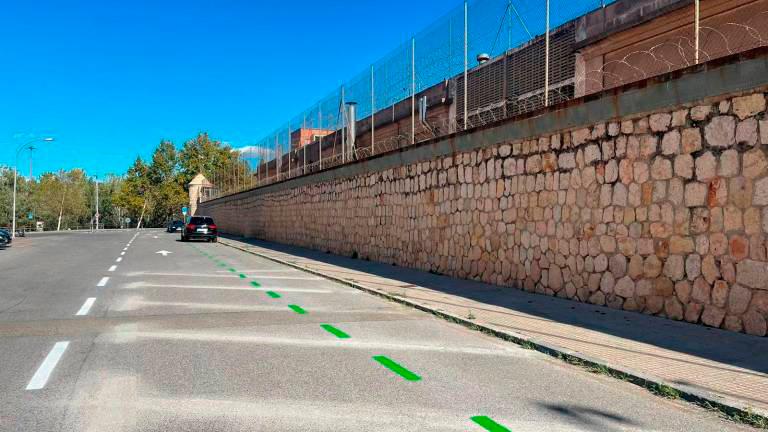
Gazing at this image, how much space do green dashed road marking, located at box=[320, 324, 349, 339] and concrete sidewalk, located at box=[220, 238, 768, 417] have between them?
1.89 metres

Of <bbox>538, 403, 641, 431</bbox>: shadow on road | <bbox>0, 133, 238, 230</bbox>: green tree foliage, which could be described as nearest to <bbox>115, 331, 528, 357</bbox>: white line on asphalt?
<bbox>538, 403, 641, 431</bbox>: shadow on road

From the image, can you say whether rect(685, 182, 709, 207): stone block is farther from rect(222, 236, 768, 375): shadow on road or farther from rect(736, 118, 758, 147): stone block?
rect(222, 236, 768, 375): shadow on road

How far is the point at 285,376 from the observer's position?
18.0ft

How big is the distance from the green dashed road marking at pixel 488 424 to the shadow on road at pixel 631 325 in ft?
9.03

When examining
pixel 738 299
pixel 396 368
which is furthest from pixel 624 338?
pixel 396 368

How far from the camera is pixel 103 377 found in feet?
17.7

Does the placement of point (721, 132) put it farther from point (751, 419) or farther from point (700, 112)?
point (751, 419)

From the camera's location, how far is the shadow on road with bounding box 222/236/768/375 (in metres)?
6.17

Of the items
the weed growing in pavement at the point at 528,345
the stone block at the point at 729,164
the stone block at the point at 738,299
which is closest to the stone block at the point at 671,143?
the stone block at the point at 729,164

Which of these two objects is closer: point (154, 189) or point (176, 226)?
point (176, 226)

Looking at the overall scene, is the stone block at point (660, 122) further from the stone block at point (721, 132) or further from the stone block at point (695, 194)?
the stone block at point (695, 194)

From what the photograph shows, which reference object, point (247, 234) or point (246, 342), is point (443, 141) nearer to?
point (246, 342)

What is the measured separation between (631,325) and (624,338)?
2.81 ft

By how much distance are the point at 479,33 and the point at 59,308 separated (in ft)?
33.7
